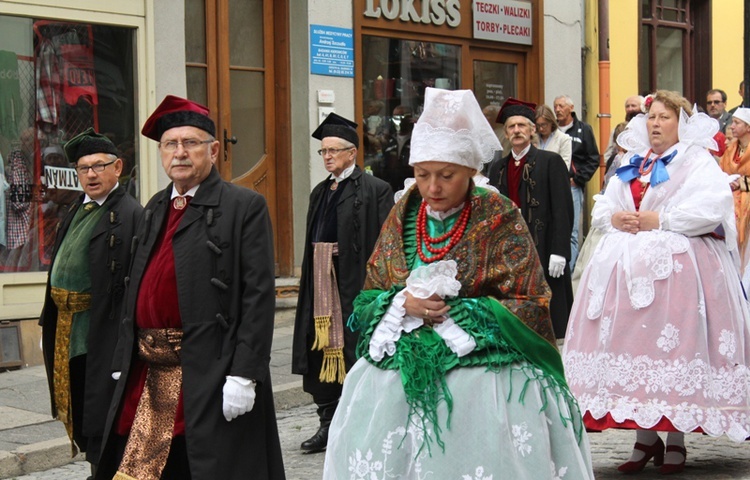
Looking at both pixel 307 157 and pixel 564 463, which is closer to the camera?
pixel 564 463

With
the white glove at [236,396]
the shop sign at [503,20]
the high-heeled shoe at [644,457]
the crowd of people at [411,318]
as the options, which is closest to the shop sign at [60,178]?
the crowd of people at [411,318]

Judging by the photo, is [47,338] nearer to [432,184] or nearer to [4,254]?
[432,184]

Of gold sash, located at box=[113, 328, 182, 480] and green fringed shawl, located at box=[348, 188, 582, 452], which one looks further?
gold sash, located at box=[113, 328, 182, 480]

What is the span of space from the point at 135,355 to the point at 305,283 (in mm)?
2946

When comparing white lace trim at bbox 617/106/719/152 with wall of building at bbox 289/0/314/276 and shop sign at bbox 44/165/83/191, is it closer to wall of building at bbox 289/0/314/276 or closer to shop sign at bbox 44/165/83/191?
shop sign at bbox 44/165/83/191

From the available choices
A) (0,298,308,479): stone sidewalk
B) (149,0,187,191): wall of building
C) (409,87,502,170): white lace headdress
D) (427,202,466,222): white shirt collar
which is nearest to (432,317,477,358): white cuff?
(427,202,466,222): white shirt collar

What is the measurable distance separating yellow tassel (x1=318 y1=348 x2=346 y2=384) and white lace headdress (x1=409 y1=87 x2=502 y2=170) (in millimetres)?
3439

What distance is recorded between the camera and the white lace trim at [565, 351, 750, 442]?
6.76 meters

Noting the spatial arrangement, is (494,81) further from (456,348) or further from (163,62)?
(456,348)

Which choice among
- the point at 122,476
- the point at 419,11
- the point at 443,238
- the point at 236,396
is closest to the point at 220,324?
the point at 236,396

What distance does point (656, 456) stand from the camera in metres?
7.04

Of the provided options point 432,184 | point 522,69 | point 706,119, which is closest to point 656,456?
point 706,119

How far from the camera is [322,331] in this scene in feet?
26.2

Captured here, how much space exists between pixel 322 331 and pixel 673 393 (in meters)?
2.24
